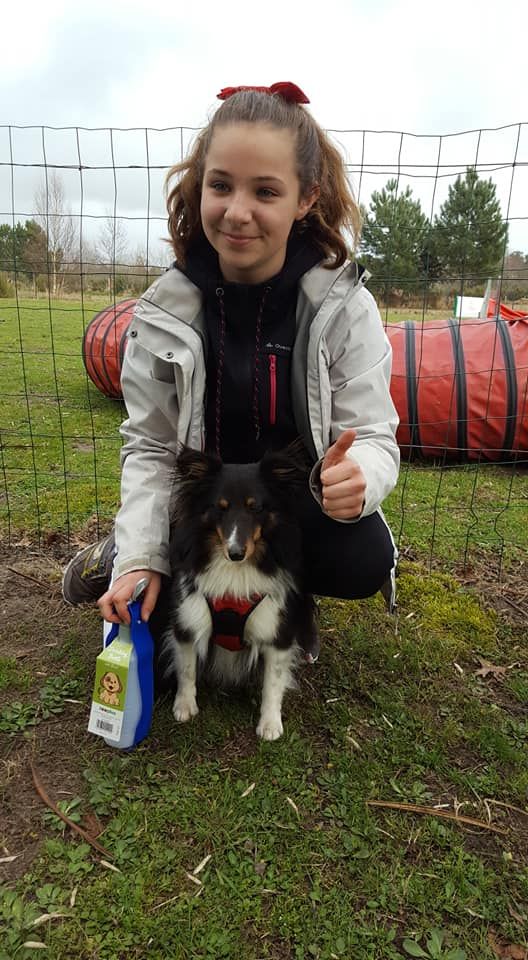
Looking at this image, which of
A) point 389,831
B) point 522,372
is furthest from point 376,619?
point 522,372

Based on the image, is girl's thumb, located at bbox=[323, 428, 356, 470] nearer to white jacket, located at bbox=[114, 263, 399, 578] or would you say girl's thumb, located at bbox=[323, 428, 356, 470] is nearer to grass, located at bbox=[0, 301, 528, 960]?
white jacket, located at bbox=[114, 263, 399, 578]

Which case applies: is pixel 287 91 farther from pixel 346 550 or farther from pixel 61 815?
pixel 61 815

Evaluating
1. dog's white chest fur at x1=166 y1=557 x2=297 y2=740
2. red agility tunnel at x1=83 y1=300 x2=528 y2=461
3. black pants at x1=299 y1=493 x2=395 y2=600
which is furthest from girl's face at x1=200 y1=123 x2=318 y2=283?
red agility tunnel at x1=83 y1=300 x2=528 y2=461

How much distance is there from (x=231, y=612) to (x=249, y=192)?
146cm

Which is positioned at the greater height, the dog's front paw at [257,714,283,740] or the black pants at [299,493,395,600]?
the black pants at [299,493,395,600]

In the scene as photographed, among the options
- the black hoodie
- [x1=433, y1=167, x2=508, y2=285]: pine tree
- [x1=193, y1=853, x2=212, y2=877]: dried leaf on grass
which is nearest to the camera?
[x1=193, y1=853, x2=212, y2=877]: dried leaf on grass

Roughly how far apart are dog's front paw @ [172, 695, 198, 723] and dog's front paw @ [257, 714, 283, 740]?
0.89 ft

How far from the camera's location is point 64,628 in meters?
3.01

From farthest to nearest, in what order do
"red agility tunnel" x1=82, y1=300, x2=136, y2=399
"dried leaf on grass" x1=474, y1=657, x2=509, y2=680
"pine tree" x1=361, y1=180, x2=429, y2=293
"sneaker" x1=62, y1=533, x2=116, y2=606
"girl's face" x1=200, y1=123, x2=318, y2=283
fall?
"red agility tunnel" x1=82, y1=300, x2=136, y2=399, "pine tree" x1=361, y1=180, x2=429, y2=293, "dried leaf on grass" x1=474, y1=657, x2=509, y2=680, "sneaker" x1=62, y1=533, x2=116, y2=606, "girl's face" x1=200, y1=123, x2=318, y2=283

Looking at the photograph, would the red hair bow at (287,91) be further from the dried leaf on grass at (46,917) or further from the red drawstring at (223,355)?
the dried leaf on grass at (46,917)

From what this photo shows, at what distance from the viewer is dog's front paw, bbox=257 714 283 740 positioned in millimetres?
2373

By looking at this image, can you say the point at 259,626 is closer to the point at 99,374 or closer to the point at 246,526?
the point at 246,526

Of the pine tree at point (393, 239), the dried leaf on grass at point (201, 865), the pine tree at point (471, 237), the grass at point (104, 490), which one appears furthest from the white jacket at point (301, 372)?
the pine tree at point (471, 237)

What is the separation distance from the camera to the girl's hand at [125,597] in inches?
84.3
